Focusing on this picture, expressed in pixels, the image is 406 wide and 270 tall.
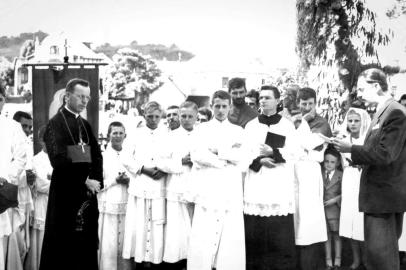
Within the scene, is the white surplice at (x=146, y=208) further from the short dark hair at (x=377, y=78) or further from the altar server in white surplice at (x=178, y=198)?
the short dark hair at (x=377, y=78)

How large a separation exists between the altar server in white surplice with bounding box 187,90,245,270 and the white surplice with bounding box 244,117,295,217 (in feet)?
0.42

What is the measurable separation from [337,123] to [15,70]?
7.50 m

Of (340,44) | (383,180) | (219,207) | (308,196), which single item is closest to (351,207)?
(308,196)

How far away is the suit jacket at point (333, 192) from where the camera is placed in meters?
5.97

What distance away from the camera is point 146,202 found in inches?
223

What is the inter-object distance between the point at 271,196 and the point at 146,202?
157 cm

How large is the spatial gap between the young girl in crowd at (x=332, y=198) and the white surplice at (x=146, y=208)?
2163 mm

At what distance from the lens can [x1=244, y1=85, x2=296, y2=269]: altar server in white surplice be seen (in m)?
5.18

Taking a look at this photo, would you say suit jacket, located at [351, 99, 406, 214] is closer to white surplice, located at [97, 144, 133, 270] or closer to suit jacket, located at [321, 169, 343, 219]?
suit jacket, located at [321, 169, 343, 219]

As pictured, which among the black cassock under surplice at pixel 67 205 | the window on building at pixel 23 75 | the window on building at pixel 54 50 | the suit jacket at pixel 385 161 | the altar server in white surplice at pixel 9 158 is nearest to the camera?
the suit jacket at pixel 385 161

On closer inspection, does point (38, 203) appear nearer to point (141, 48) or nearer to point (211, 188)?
point (211, 188)

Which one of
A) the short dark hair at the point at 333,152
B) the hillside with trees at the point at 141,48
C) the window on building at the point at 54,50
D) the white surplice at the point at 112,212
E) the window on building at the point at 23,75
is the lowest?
the white surplice at the point at 112,212

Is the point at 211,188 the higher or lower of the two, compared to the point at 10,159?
lower

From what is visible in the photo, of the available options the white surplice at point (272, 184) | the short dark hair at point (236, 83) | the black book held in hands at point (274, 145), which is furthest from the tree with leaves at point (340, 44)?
the black book held in hands at point (274, 145)
